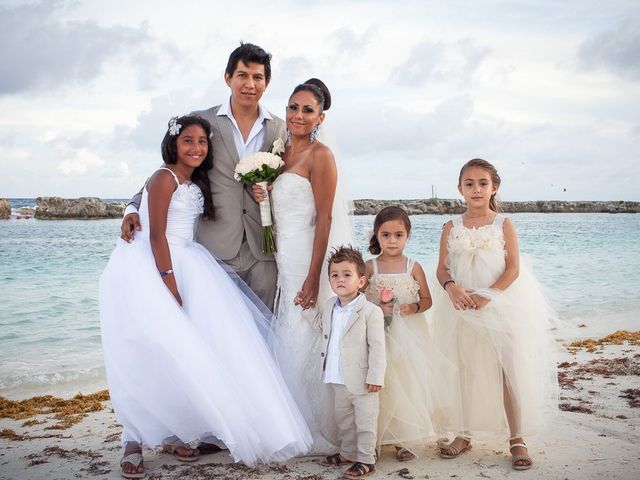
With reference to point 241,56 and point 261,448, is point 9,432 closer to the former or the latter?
point 261,448

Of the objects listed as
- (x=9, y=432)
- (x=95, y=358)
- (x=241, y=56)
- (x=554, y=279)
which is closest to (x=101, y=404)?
(x=9, y=432)

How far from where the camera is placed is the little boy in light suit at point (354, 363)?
4.05 meters

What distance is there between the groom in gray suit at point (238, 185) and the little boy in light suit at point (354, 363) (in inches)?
31.3

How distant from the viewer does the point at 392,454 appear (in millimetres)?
4383

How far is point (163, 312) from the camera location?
4113mm

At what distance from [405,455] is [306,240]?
161cm

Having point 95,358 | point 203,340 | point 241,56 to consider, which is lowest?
point 95,358

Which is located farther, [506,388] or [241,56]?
[241,56]

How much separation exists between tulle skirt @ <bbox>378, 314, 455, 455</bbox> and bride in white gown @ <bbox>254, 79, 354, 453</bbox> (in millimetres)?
418

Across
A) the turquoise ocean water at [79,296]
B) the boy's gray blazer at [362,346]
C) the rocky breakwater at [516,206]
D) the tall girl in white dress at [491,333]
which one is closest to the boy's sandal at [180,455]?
the boy's gray blazer at [362,346]

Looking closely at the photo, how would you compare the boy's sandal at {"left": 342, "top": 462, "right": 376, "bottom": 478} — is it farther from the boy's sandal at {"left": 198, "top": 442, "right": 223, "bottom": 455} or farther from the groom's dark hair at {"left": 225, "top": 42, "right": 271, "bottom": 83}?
the groom's dark hair at {"left": 225, "top": 42, "right": 271, "bottom": 83}

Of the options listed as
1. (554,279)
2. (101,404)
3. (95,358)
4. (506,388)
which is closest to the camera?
(506,388)

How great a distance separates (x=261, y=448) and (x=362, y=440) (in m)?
0.64

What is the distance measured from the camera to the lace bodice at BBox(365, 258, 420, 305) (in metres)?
4.41
